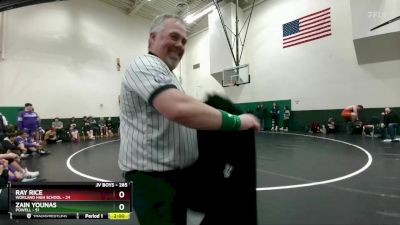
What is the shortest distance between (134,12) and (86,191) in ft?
59.6

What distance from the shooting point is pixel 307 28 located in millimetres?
13258

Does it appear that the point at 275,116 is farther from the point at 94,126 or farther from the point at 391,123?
the point at 94,126

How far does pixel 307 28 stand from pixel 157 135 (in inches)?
560

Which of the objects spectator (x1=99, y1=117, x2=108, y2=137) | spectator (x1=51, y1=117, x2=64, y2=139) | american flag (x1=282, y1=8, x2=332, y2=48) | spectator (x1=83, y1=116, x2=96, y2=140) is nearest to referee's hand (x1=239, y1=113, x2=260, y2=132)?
american flag (x1=282, y1=8, x2=332, y2=48)

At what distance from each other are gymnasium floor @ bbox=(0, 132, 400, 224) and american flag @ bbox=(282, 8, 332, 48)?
7.73 meters

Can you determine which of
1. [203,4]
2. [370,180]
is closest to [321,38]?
A: [203,4]

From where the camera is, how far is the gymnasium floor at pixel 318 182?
2756 millimetres

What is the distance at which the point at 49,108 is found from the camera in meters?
14.2

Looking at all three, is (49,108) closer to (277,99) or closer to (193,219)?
(277,99)

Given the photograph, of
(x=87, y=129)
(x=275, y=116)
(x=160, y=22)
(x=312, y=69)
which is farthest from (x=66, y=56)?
(x=160, y=22)

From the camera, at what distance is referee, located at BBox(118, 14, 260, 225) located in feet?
3.54

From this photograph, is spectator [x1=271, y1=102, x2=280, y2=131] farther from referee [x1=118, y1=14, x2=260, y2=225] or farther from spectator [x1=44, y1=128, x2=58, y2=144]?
referee [x1=118, y1=14, x2=260, y2=225]

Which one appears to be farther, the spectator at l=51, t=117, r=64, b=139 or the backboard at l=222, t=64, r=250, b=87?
the backboard at l=222, t=64, r=250, b=87
